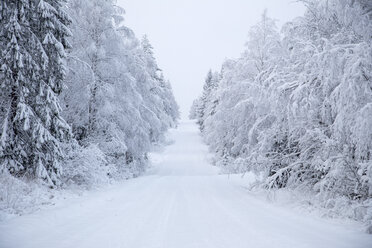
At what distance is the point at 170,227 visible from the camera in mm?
5949

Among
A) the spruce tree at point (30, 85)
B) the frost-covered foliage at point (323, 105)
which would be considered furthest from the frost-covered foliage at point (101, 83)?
the frost-covered foliage at point (323, 105)

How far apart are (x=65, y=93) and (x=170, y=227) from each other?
32.7ft

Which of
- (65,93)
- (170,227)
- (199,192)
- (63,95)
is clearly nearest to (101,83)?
(65,93)

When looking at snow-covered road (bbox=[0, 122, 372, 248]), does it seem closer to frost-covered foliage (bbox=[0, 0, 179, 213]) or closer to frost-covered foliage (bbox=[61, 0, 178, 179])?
frost-covered foliage (bbox=[0, 0, 179, 213])

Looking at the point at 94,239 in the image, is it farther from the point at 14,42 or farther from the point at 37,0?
the point at 37,0

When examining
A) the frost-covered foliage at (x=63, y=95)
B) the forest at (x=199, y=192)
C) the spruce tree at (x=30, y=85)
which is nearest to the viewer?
the forest at (x=199, y=192)

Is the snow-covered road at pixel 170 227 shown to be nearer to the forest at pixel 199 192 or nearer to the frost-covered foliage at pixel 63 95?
the forest at pixel 199 192

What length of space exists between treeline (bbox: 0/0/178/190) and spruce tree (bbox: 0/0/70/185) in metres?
0.03

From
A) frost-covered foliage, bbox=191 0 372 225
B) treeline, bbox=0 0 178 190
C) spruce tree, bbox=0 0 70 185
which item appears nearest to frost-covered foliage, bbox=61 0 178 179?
treeline, bbox=0 0 178 190

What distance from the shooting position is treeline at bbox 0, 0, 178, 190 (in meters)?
8.05

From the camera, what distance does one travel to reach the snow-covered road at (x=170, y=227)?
16.1 feet

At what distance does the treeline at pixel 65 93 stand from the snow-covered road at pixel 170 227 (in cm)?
234

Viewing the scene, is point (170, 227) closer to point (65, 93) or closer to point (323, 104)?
point (323, 104)

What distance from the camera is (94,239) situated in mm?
5027
